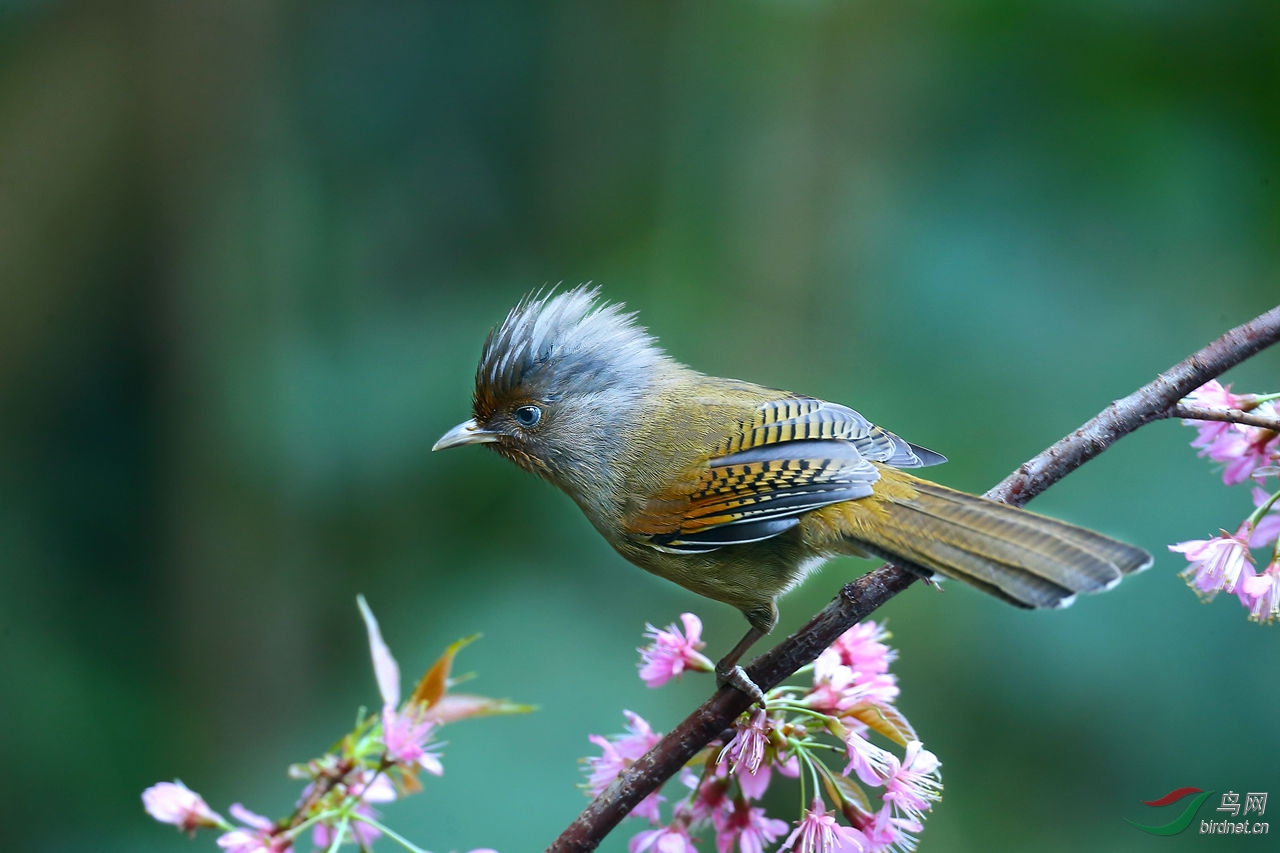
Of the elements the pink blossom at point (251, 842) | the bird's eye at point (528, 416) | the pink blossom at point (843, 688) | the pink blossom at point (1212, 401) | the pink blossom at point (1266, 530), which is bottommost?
the pink blossom at point (251, 842)

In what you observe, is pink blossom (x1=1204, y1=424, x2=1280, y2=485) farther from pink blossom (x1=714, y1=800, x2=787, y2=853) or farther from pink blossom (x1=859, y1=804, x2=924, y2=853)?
pink blossom (x1=714, y1=800, x2=787, y2=853)

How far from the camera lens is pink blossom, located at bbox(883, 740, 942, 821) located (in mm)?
1830

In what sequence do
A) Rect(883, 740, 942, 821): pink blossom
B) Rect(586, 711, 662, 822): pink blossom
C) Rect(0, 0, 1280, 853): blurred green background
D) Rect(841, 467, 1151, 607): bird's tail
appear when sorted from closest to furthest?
Rect(841, 467, 1151, 607): bird's tail, Rect(883, 740, 942, 821): pink blossom, Rect(586, 711, 662, 822): pink blossom, Rect(0, 0, 1280, 853): blurred green background

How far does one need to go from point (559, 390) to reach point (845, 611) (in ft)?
3.45

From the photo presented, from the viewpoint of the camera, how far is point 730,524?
2.31 meters

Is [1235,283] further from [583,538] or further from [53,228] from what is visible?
[53,228]

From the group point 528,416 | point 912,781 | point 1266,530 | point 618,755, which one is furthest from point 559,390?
point 1266,530

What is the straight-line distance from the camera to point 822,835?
1840mm

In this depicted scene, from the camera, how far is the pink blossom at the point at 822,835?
183cm

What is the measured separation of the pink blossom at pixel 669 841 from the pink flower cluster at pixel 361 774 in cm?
36

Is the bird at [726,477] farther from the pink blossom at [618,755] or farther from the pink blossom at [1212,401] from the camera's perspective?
the pink blossom at [1212,401]

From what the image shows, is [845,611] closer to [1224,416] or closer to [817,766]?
[817,766]

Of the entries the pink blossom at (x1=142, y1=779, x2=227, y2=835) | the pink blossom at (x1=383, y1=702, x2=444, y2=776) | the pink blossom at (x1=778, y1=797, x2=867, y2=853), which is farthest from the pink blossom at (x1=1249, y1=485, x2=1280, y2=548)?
the pink blossom at (x1=142, y1=779, x2=227, y2=835)

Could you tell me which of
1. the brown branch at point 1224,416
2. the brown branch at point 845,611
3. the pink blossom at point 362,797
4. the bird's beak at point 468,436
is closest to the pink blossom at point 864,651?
the brown branch at point 845,611
